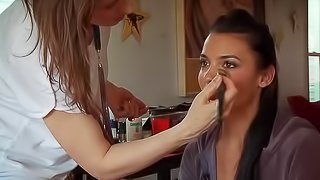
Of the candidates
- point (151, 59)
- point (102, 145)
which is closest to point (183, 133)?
point (102, 145)

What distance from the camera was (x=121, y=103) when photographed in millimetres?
1480

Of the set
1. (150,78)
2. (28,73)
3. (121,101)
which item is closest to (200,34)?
(150,78)

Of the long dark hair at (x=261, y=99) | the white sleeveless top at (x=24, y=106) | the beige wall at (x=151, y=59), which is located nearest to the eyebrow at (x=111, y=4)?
the white sleeveless top at (x=24, y=106)

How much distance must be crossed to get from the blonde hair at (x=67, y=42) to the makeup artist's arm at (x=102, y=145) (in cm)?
4

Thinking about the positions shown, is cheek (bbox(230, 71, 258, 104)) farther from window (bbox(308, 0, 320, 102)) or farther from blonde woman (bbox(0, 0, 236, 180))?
window (bbox(308, 0, 320, 102))

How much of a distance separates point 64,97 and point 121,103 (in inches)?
22.4

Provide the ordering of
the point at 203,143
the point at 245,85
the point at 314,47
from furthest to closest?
the point at 314,47 → the point at 203,143 → the point at 245,85

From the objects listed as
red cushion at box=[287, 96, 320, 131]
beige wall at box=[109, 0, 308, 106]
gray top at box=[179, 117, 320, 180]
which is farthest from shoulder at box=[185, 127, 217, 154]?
red cushion at box=[287, 96, 320, 131]

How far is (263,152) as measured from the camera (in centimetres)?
127

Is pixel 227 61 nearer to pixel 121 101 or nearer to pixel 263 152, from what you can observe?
pixel 263 152

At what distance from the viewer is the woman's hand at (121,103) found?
4.79 feet

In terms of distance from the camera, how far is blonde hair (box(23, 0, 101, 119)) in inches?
35.6

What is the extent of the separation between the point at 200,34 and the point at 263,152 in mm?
2182

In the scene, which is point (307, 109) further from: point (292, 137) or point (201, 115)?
point (201, 115)
